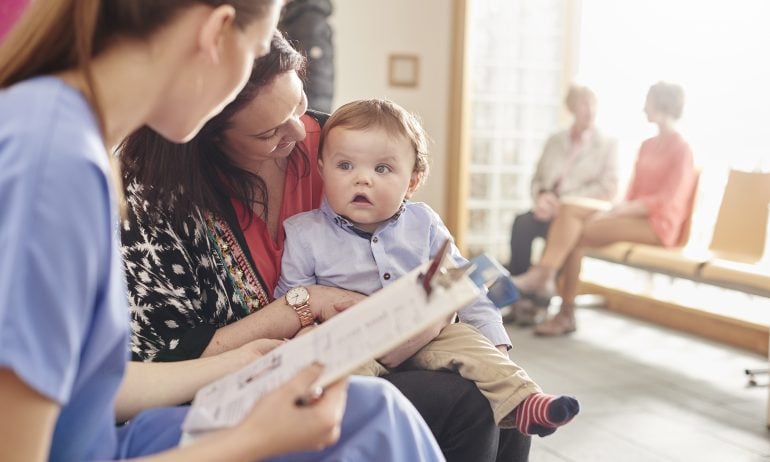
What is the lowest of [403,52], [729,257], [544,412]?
[729,257]

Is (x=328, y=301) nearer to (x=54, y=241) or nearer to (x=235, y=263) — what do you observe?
(x=235, y=263)

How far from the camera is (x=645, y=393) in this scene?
10.4 feet

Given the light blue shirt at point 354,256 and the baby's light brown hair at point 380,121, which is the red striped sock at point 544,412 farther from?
the baby's light brown hair at point 380,121

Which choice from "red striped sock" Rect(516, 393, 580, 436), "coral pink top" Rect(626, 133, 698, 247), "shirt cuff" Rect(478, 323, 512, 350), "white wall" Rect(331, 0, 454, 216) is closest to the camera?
"red striped sock" Rect(516, 393, 580, 436)

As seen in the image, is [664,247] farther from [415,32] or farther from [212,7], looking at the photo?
[212,7]

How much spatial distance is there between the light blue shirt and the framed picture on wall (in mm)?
3862

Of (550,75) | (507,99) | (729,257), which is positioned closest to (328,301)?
(729,257)

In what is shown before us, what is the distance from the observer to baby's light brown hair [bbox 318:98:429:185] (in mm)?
1607

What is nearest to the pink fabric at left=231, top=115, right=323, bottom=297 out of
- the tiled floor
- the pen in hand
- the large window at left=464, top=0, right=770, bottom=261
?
the pen in hand

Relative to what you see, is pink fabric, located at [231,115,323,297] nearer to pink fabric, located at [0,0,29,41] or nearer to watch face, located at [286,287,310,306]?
watch face, located at [286,287,310,306]

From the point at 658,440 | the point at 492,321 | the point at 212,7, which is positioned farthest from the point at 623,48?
the point at 212,7

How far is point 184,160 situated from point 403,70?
4.16 m

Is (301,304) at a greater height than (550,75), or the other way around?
(550,75)

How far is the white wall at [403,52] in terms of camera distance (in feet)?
17.1
